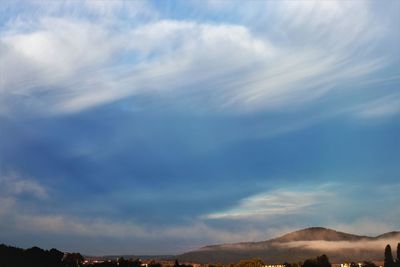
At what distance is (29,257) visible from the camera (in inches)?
5969

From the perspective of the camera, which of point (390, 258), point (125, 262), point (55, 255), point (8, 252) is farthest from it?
point (390, 258)

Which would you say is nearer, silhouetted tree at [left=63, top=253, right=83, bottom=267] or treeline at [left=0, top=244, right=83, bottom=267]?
treeline at [left=0, top=244, right=83, bottom=267]

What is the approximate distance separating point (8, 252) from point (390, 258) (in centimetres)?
11788

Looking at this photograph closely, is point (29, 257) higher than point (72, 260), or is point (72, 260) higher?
point (72, 260)

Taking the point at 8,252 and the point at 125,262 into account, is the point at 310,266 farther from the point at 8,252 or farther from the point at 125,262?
the point at 8,252

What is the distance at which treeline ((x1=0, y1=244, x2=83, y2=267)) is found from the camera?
482 ft

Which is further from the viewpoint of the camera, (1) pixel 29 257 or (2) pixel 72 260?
(2) pixel 72 260

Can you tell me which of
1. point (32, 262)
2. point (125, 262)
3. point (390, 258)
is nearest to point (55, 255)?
point (32, 262)

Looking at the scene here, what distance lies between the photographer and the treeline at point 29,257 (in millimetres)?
146812

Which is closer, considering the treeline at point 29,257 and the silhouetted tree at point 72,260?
the treeline at point 29,257

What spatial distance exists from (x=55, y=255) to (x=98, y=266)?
1316 cm

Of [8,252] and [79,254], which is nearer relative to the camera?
[8,252]

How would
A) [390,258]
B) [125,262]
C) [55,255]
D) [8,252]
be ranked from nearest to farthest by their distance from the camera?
1. [8,252]
2. [55,255]
3. [125,262]
4. [390,258]

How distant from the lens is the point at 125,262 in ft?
584
